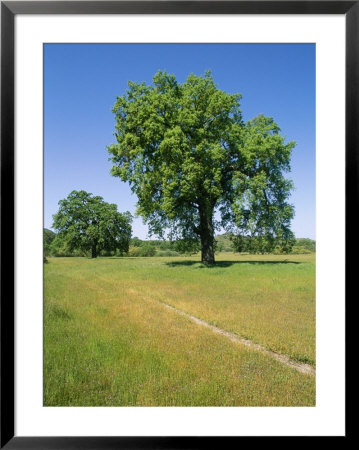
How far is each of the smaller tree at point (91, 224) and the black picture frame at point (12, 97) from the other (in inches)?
61.0

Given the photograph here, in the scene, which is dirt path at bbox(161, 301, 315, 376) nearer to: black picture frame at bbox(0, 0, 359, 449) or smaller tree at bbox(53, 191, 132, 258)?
black picture frame at bbox(0, 0, 359, 449)

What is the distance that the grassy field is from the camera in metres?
2.19

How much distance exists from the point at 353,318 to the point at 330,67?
178 cm

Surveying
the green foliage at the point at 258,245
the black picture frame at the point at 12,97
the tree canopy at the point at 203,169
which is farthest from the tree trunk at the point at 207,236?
the black picture frame at the point at 12,97

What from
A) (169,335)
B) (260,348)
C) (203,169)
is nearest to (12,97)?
(169,335)

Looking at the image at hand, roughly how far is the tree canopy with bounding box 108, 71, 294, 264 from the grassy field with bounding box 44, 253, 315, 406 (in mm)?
1118

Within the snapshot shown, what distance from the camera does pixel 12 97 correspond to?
200cm

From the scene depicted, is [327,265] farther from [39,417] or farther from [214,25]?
[39,417]

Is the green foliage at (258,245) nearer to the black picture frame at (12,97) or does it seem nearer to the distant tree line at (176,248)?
the distant tree line at (176,248)

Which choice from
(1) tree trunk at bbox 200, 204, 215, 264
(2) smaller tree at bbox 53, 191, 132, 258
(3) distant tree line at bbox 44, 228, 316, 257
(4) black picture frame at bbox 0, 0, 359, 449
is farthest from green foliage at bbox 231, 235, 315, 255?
(4) black picture frame at bbox 0, 0, 359, 449

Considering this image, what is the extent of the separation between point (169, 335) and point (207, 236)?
11.4ft

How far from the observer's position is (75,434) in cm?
190

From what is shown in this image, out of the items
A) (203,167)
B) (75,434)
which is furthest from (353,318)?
(203,167)

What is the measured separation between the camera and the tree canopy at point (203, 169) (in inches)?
227
